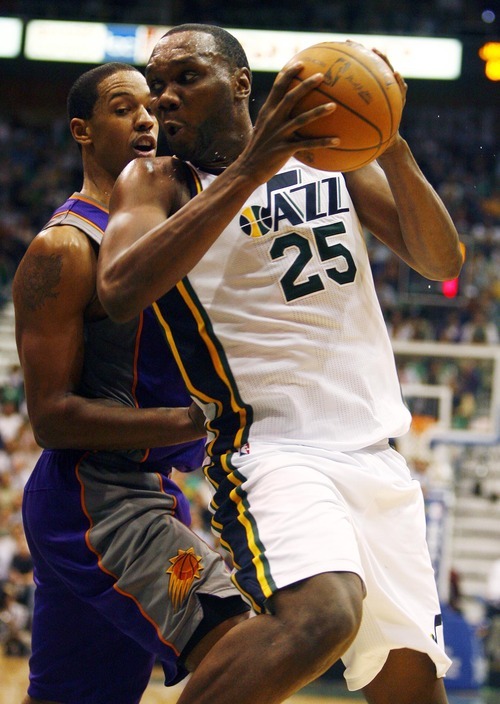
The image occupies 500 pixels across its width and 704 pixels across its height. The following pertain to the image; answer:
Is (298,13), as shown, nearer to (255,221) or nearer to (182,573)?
(255,221)

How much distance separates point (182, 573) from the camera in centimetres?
292

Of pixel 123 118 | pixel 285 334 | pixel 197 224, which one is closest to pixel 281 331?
pixel 285 334

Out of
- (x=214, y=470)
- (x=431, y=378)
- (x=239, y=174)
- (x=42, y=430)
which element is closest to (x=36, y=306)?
(x=42, y=430)

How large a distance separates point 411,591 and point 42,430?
121 cm

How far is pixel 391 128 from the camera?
2.47 m

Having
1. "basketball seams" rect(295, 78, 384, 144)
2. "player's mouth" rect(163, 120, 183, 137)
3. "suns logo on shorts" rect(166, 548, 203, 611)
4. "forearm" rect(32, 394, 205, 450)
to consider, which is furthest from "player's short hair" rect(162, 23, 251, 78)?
"suns logo on shorts" rect(166, 548, 203, 611)

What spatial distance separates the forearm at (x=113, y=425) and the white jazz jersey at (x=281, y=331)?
0.28 meters

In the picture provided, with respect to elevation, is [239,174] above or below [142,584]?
above

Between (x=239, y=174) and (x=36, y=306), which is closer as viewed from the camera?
(x=239, y=174)

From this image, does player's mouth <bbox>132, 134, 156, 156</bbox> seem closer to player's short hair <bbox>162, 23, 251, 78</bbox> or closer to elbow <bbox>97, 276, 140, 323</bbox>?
player's short hair <bbox>162, 23, 251, 78</bbox>

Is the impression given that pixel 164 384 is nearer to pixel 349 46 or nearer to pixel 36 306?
pixel 36 306

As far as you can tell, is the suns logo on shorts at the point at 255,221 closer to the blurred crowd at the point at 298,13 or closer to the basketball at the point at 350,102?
the basketball at the point at 350,102

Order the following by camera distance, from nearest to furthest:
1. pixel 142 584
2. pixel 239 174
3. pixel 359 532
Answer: pixel 239 174
pixel 359 532
pixel 142 584

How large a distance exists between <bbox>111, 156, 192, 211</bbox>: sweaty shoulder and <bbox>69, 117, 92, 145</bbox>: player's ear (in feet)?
2.73
